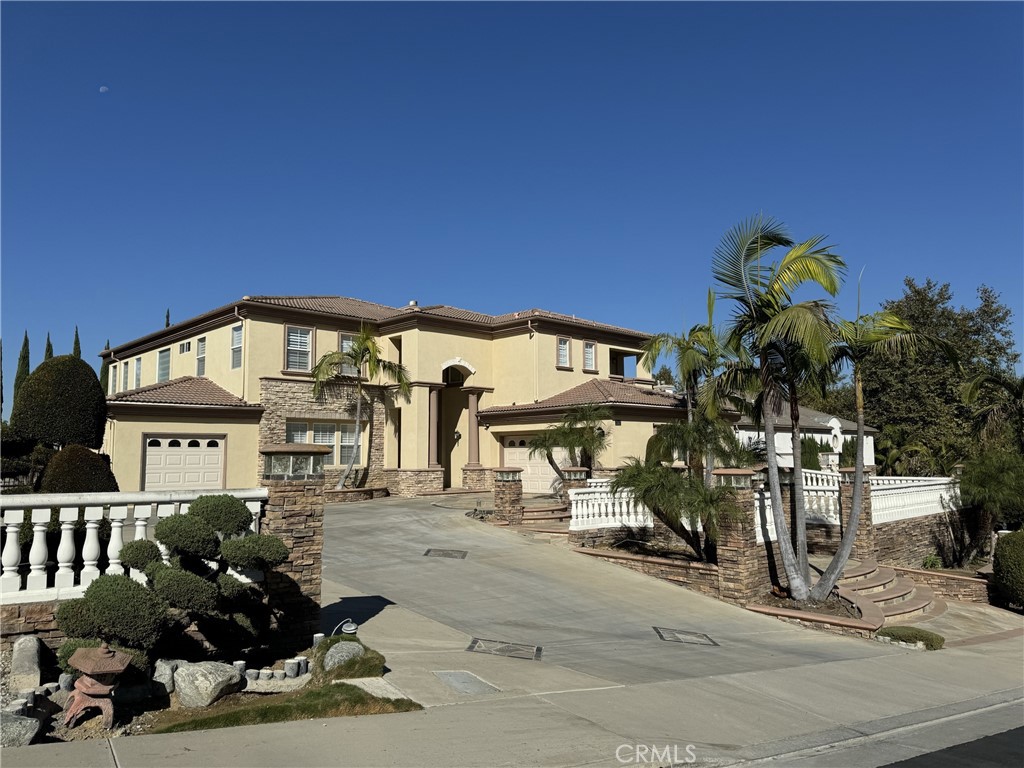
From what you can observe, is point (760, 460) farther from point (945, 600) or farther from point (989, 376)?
point (989, 376)

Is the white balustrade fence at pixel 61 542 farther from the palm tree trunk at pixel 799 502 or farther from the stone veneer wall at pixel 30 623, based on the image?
the palm tree trunk at pixel 799 502

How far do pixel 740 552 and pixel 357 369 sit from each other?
56.8ft

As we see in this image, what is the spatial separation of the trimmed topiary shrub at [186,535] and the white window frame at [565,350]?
2293cm

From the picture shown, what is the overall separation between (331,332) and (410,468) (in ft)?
19.1

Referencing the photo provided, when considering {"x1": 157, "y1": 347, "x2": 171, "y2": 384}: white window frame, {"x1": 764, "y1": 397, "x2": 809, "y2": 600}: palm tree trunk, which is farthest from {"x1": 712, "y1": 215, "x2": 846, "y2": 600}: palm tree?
{"x1": 157, "y1": 347, "x2": 171, "y2": 384}: white window frame

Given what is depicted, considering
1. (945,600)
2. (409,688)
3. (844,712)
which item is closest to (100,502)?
(409,688)

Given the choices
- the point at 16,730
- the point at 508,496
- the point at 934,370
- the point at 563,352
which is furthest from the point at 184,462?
the point at 934,370

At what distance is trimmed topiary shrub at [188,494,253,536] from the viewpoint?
23.7 feet

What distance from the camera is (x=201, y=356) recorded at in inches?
A: 1105

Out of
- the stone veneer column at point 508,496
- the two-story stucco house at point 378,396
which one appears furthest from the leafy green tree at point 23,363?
the stone veneer column at point 508,496

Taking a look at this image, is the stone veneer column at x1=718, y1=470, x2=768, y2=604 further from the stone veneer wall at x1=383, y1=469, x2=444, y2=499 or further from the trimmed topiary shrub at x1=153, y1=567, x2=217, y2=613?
the stone veneer wall at x1=383, y1=469, x2=444, y2=499

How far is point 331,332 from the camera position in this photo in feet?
90.0

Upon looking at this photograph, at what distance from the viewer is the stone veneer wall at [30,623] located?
6551 millimetres

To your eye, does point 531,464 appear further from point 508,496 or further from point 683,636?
point 683,636
